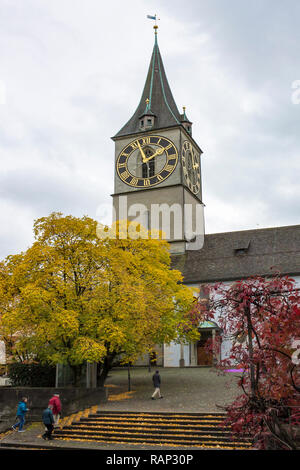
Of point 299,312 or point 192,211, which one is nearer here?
point 299,312

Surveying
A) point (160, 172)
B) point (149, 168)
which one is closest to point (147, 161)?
point (149, 168)

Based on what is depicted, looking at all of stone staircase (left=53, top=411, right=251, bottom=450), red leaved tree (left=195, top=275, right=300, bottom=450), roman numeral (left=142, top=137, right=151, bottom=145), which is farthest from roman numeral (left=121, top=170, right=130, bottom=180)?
red leaved tree (left=195, top=275, right=300, bottom=450)

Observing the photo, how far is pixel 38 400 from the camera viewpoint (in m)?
18.9

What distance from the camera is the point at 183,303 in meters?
25.9

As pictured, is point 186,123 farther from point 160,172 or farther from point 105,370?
point 105,370

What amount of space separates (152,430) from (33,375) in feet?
30.7

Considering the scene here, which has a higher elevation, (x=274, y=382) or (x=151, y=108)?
(x=151, y=108)

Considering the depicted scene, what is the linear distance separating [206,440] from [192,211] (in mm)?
30468

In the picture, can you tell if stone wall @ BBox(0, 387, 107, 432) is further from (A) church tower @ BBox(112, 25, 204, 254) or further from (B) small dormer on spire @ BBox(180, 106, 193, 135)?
(B) small dormer on spire @ BBox(180, 106, 193, 135)

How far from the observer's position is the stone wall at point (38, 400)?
1850cm

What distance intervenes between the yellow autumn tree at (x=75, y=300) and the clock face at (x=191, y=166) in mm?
22305

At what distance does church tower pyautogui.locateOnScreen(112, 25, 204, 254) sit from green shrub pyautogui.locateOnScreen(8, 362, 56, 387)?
65.6ft
